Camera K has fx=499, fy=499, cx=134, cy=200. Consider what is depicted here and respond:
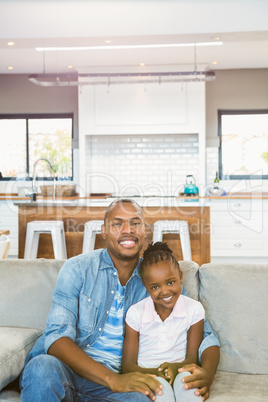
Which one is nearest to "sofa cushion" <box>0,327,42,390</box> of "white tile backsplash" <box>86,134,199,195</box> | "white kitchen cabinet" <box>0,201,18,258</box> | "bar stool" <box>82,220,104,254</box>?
"bar stool" <box>82,220,104,254</box>

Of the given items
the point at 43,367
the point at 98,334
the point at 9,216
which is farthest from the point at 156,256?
the point at 9,216

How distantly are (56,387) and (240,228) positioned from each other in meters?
5.01

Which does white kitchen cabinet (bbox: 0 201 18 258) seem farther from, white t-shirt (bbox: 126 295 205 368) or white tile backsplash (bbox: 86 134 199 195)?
white t-shirt (bbox: 126 295 205 368)

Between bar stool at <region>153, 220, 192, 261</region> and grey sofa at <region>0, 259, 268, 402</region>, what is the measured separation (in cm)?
277

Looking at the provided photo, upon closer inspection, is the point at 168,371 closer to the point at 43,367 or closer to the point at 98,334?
the point at 98,334

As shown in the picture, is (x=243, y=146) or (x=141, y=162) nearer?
(x=141, y=162)

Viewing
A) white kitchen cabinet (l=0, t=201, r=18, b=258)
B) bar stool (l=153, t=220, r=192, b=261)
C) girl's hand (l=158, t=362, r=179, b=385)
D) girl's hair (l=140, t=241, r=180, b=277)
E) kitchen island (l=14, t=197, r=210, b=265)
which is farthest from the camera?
white kitchen cabinet (l=0, t=201, r=18, b=258)

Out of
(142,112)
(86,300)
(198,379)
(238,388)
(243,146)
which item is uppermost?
(142,112)

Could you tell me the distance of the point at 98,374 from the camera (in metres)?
1.69

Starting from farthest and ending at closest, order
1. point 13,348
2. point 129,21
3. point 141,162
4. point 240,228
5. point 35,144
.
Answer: point 35,144
point 141,162
point 240,228
point 129,21
point 13,348

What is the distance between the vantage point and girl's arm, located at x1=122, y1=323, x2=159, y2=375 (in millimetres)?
1771

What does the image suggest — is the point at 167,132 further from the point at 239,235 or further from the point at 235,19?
the point at 235,19

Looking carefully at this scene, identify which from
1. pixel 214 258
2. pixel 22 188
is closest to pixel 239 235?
pixel 214 258

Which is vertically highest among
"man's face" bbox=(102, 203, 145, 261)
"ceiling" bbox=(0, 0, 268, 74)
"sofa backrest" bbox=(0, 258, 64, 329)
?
"ceiling" bbox=(0, 0, 268, 74)
